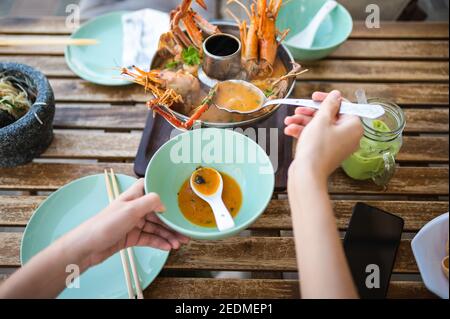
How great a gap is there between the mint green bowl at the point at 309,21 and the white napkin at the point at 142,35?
1.59 feet

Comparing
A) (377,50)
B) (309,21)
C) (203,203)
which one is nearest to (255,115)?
(203,203)

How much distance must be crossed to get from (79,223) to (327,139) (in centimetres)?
68

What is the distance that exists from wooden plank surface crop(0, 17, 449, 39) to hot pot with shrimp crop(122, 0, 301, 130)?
0.46m

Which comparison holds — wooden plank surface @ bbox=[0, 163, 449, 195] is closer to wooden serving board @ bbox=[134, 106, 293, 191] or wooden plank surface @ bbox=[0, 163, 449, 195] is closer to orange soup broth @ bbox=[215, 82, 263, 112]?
wooden serving board @ bbox=[134, 106, 293, 191]

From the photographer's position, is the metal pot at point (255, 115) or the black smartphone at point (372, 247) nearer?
the black smartphone at point (372, 247)

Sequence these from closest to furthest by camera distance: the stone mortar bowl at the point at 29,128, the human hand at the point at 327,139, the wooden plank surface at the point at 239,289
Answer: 1. the human hand at the point at 327,139
2. the wooden plank surface at the point at 239,289
3. the stone mortar bowl at the point at 29,128

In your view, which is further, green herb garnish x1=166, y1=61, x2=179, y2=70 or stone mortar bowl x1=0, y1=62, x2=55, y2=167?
green herb garnish x1=166, y1=61, x2=179, y2=70

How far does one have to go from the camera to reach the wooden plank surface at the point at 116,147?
1137 mm

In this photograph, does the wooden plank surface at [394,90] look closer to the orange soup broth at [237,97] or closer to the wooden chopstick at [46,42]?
the orange soup broth at [237,97]

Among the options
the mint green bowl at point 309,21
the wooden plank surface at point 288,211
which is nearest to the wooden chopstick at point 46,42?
the wooden plank surface at point 288,211

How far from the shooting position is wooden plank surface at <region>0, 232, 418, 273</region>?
93cm

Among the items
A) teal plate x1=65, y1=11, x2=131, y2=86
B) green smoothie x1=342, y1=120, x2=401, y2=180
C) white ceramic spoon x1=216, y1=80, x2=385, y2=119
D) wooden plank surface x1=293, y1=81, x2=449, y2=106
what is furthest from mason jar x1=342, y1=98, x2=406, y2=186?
teal plate x1=65, y1=11, x2=131, y2=86

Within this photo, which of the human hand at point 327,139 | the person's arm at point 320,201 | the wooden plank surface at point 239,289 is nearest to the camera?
the person's arm at point 320,201
